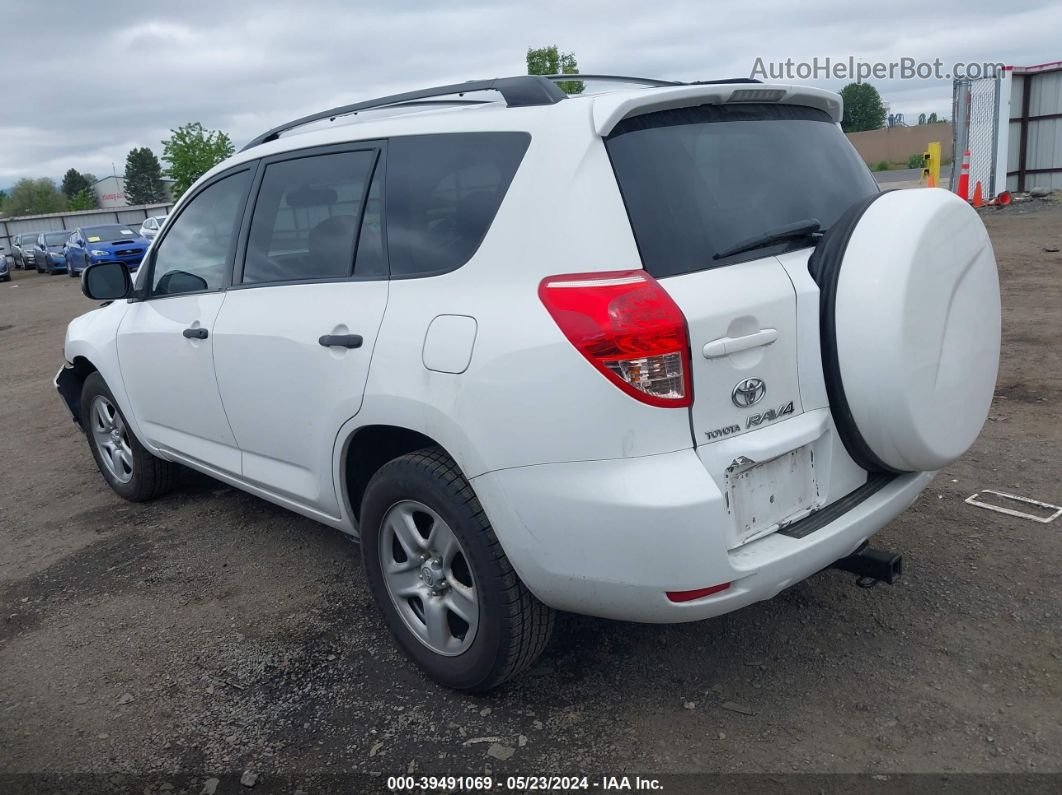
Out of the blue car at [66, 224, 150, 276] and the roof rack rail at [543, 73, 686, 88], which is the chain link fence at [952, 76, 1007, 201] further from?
the blue car at [66, 224, 150, 276]

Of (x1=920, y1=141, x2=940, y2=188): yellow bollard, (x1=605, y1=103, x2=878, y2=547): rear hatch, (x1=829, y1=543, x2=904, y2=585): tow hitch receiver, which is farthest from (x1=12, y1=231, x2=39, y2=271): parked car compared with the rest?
(x1=829, y1=543, x2=904, y2=585): tow hitch receiver

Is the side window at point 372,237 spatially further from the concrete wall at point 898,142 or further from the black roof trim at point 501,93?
the concrete wall at point 898,142

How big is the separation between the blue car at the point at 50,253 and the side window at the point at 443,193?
91.9ft

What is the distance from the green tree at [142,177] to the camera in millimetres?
113250

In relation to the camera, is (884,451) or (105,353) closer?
(884,451)

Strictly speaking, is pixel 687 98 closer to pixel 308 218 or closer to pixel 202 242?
pixel 308 218

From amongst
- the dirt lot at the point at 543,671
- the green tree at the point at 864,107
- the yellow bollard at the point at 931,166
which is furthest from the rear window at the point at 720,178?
the green tree at the point at 864,107

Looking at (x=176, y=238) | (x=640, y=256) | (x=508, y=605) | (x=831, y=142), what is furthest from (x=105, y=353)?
(x=831, y=142)

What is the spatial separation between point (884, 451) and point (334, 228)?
81.6 inches

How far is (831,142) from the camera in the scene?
10.3 feet

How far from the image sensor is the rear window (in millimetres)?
2494

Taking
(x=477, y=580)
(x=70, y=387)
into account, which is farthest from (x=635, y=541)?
(x=70, y=387)

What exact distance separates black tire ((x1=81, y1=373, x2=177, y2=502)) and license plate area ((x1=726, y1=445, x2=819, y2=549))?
356 centimetres

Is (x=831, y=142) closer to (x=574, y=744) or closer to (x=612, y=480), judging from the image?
(x=612, y=480)
